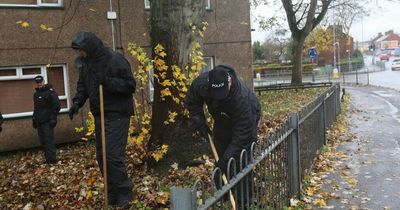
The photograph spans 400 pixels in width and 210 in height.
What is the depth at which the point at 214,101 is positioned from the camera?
446cm

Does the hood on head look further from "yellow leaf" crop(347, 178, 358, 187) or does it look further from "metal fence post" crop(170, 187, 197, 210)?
"yellow leaf" crop(347, 178, 358, 187)

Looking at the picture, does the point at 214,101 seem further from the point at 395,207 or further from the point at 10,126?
the point at 10,126

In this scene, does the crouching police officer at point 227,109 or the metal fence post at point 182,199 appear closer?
the metal fence post at point 182,199

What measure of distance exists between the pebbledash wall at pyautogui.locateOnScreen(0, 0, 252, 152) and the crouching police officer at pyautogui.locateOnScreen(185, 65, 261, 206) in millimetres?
7279

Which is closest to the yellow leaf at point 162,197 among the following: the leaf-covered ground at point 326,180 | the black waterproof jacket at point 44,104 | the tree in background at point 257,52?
the leaf-covered ground at point 326,180

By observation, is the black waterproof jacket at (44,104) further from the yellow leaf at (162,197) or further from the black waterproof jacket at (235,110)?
the black waterproof jacket at (235,110)

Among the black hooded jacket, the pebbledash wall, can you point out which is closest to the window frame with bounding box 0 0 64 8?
the pebbledash wall

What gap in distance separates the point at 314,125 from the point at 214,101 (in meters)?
3.81

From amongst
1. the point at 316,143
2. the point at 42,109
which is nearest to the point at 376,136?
the point at 316,143

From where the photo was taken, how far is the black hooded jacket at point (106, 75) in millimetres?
5078

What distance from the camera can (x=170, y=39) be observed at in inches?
263

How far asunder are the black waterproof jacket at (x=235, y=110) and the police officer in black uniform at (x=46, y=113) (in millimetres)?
5699

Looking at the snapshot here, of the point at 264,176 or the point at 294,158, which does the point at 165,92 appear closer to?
the point at 294,158

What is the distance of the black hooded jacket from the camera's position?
5078 mm
